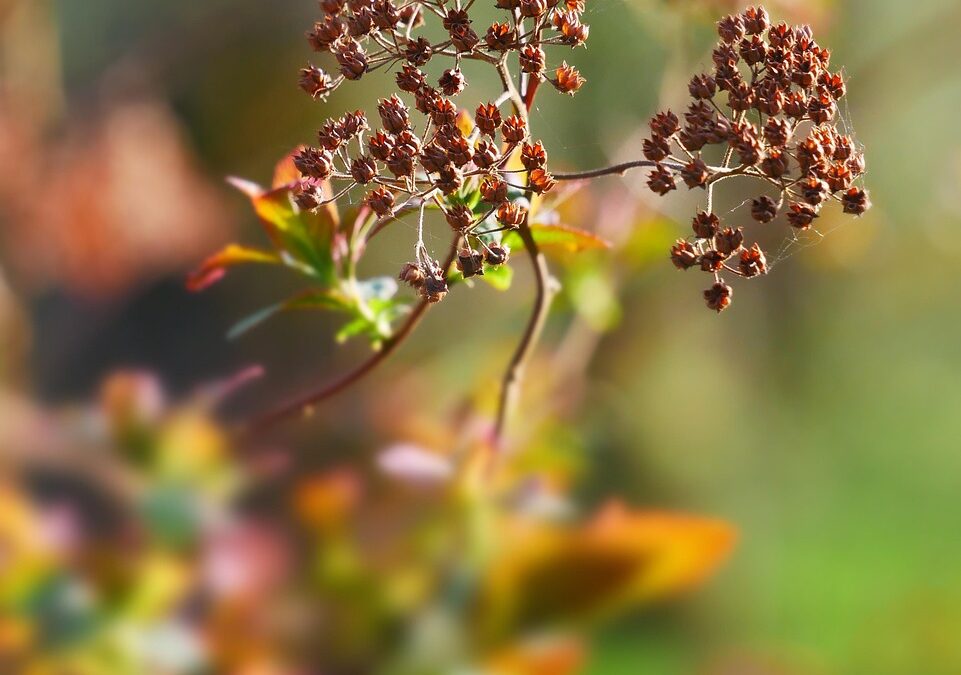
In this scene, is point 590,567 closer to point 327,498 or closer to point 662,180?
point 327,498

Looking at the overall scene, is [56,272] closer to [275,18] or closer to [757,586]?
[275,18]

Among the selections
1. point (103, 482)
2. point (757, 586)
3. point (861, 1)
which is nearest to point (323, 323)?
point (103, 482)

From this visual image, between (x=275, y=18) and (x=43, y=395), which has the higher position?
(x=275, y=18)

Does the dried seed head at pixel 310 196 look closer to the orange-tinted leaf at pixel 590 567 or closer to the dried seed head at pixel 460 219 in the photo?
the dried seed head at pixel 460 219

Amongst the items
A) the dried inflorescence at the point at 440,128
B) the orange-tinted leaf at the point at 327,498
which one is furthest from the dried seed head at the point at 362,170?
the orange-tinted leaf at the point at 327,498

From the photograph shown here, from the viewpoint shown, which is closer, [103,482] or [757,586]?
[103,482]

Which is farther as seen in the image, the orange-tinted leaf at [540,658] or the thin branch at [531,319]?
the orange-tinted leaf at [540,658]

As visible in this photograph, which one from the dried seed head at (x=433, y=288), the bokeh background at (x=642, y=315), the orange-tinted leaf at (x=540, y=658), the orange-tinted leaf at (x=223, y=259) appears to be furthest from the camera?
the bokeh background at (x=642, y=315)
